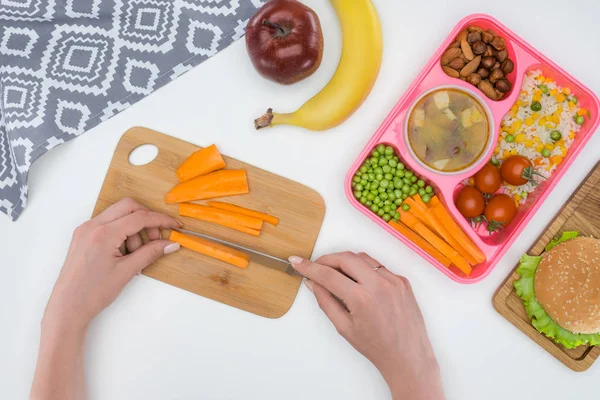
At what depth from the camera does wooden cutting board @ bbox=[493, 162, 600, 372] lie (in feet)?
4.70

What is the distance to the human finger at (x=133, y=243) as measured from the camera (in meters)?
1.48

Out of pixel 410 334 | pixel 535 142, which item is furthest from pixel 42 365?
pixel 535 142

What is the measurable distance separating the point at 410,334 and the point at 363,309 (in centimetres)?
18

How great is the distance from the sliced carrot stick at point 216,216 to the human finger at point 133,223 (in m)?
0.08

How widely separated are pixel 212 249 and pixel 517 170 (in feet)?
3.03

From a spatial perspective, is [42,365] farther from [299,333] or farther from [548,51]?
[548,51]

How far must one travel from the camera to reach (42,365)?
141 centimetres

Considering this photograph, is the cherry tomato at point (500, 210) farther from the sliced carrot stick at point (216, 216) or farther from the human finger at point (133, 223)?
the human finger at point (133, 223)

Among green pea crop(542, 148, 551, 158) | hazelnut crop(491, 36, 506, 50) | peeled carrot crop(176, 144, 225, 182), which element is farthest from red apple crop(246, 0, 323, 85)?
green pea crop(542, 148, 551, 158)

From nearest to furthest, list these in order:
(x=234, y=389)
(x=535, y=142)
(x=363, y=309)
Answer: (x=363, y=309), (x=535, y=142), (x=234, y=389)

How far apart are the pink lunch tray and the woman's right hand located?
0.15 metres

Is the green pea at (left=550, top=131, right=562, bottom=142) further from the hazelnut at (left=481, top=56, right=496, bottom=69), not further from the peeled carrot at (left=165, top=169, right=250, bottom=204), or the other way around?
the peeled carrot at (left=165, top=169, right=250, bottom=204)

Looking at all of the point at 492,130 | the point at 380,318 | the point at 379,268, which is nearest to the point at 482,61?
the point at 492,130

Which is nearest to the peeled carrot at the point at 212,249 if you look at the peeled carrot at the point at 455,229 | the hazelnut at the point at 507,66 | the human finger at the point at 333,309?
the human finger at the point at 333,309
